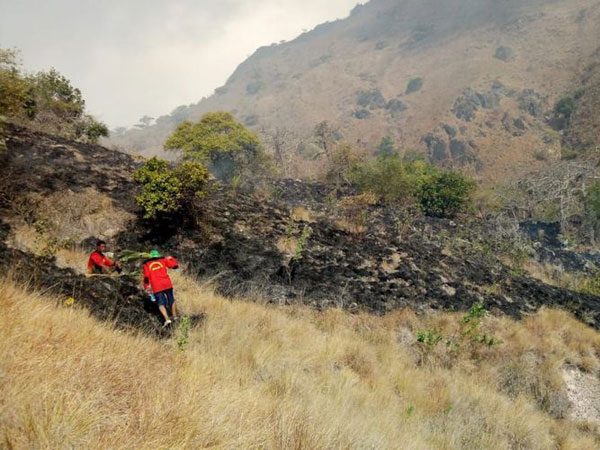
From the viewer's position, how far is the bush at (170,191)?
28.4 ft

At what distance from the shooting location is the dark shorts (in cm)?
555

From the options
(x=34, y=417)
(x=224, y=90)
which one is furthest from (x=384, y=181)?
(x=224, y=90)

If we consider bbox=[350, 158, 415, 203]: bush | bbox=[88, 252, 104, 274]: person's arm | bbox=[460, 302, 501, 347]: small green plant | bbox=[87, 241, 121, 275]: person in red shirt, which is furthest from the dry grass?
bbox=[350, 158, 415, 203]: bush

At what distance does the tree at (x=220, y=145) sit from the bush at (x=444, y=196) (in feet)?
45.2

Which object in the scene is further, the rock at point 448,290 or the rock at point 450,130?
the rock at point 450,130

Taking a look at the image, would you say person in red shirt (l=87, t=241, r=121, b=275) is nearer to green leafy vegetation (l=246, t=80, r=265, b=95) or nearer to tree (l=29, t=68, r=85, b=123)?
tree (l=29, t=68, r=85, b=123)

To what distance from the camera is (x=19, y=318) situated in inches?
110

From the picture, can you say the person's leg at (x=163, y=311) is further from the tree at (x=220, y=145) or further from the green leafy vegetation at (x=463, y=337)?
the tree at (x=220, y=145)

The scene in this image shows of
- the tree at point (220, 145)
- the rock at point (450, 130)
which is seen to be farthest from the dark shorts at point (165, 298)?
the rock at point (450, 130)

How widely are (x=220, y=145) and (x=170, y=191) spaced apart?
62.2 feet

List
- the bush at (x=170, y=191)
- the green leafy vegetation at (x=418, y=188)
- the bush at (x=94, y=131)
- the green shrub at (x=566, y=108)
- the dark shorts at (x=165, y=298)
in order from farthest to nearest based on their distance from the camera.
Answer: the green shrub at (x=566, y=108) → the green leafy vegetation at (x=418, y=188) → the bush at (x=94, y=131) → the bush at (x=170, y=191) → the dark shorts at (x=165, y=298)

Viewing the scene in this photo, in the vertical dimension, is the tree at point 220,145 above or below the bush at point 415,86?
below

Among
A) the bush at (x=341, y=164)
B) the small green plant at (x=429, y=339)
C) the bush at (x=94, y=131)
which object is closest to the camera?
the small green plant at (x=429, y=339)

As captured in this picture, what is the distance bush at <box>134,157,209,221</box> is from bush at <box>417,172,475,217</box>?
1710 cm
